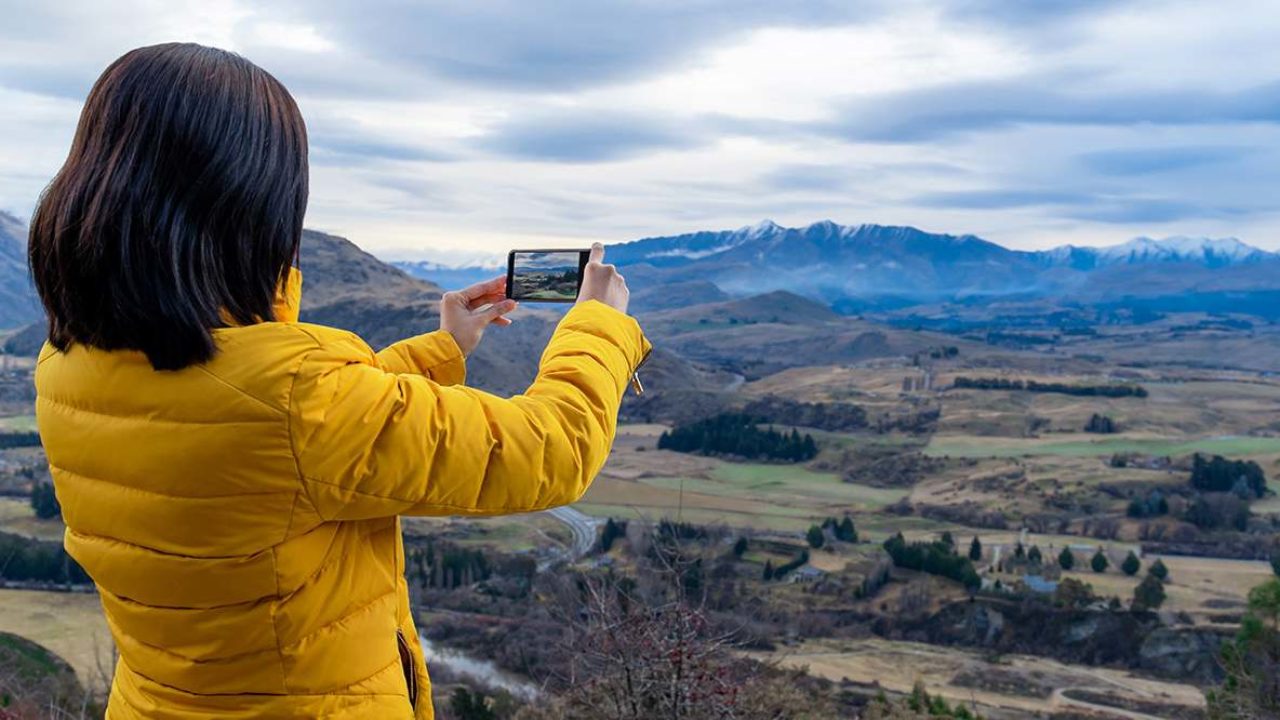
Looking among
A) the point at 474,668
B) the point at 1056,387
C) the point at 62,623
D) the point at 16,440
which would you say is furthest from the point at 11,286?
the point at 474,668

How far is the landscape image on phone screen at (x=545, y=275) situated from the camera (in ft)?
7.19

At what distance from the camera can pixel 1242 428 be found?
61.3 m

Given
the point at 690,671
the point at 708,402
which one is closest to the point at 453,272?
the point at 708,402

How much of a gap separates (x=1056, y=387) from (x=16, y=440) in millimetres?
66105

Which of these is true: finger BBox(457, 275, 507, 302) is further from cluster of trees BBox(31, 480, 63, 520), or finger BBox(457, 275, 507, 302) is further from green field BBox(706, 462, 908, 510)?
green field BBox(706, 462, 908, 510)

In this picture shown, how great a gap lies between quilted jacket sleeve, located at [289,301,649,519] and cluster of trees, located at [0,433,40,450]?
2149 inches

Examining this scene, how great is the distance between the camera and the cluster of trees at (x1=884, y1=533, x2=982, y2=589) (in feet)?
99.8

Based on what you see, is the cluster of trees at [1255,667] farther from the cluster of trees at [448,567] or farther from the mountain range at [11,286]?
the mountain range at [11,286]

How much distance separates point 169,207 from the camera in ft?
4.85

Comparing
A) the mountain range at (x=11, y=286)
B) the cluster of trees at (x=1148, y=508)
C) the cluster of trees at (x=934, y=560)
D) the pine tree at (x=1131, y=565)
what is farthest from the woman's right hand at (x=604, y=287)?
the mountain range at (x=11, y=286)

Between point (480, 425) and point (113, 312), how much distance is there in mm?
574

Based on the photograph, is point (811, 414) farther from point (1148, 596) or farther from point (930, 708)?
point (930, 708)

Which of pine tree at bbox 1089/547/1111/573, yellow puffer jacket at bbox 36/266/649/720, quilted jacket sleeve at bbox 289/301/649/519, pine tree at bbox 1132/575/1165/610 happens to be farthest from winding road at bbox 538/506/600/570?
quilted jacket sleeve at bbox 289/301/649/519

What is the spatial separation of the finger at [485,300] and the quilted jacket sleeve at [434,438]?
678mm
